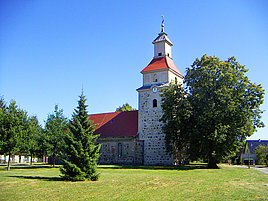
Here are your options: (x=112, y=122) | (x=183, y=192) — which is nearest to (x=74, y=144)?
(x=183, y=192)

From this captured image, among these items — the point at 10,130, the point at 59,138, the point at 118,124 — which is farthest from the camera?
the point at 118,124

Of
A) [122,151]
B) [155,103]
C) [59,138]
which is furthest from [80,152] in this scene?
[122,151]

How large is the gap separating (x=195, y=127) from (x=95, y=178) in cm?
1553

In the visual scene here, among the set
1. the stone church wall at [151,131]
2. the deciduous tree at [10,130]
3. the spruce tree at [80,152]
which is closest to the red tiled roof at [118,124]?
the stone church wall at [151,131]

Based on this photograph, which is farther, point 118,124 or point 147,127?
point 118,124

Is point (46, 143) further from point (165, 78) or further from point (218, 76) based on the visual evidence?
point (218, 76)

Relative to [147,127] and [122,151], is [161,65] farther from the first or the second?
[122,151]

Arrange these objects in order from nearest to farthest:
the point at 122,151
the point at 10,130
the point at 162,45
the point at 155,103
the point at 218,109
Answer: the point at 10,130
the point at 218,109
the point at 155,103
the point at 122,151
the point at 162,45

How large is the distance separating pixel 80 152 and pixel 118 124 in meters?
23.8

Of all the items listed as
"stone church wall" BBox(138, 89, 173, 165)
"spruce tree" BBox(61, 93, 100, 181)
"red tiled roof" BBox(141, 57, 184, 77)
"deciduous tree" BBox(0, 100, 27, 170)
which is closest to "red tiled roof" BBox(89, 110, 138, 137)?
"stone church wall" BBox(138, 89, 173, 165)

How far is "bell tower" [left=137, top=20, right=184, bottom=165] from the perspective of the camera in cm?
3525

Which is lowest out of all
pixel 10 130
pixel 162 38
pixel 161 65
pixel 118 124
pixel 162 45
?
pixel 10 130

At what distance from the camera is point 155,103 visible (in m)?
36.2

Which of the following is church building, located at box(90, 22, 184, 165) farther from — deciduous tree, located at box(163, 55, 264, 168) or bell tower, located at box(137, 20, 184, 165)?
deciduous tree, located at box(163, 55, 264, 168)
